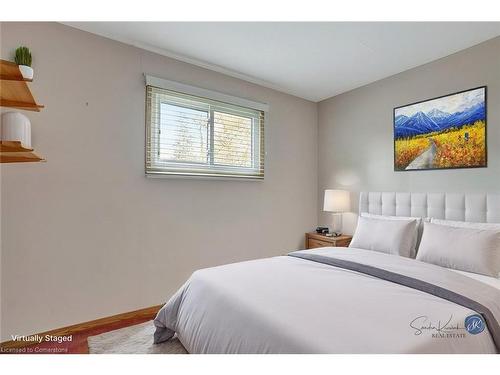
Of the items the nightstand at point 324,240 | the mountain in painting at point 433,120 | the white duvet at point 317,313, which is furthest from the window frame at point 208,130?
the mountain in painting at point 433,120

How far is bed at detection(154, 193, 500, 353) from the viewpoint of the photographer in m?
1.15

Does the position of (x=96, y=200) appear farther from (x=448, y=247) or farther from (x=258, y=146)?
(x=448, y=247)

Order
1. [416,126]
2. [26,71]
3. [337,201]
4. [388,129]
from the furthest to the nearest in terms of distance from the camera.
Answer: [337,201]
[388,129]
[416,126]
[26,71]

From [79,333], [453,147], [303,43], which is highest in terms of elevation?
[303,43]

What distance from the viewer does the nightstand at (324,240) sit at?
3291 mm

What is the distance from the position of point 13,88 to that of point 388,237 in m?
3.01

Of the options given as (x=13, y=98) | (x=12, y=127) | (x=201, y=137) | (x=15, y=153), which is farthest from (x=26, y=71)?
(x=201, y=137)

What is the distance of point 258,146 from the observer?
132 inches

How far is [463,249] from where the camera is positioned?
2041 millimetres

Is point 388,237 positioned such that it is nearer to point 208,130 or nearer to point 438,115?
point 438,115

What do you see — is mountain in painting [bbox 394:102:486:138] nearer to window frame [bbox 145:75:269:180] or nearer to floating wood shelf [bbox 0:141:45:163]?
window frame [bbox 145:75:269:180]

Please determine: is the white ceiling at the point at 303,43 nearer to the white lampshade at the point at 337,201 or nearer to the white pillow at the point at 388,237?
the white lampshade at the point at 337,201

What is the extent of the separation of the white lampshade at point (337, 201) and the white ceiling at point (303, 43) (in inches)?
54.7

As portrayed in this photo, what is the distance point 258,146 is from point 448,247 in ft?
7.02
